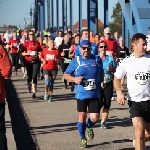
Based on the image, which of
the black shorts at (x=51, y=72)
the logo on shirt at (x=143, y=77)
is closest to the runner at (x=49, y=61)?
the black shorts at (x=51, y=72)

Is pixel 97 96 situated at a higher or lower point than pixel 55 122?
higher

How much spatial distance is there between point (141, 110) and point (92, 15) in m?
25.8

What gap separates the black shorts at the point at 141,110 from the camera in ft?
26.6

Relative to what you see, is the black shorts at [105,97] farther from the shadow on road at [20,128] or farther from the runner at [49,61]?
the runner at [49,61]

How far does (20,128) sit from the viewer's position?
11875 millimetres

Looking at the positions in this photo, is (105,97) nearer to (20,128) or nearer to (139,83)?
(20,128)

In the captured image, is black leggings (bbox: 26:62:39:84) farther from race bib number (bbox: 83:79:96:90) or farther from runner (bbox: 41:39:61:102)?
race bib number (bbox: 83:79:96:90)

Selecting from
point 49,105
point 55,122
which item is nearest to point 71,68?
point 55,122

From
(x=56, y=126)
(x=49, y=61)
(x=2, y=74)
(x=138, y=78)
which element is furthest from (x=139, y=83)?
(x=49, y=61)

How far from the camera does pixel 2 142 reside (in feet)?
27.5

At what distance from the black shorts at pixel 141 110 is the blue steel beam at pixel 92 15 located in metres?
24.0

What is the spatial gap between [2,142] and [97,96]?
2.16 m

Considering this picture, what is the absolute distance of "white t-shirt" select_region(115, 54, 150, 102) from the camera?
811 cm

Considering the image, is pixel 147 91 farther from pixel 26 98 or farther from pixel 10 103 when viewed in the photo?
pixel 26 98
